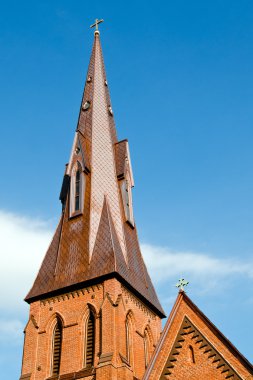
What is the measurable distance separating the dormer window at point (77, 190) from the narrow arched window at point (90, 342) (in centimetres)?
521

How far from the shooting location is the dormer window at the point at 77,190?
25.5 m

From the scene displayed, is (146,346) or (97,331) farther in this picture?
(146,346)

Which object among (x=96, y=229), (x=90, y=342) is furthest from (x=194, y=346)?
(x=96, y=229)

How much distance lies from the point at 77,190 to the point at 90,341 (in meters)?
7.15

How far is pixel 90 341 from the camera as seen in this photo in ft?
69.6

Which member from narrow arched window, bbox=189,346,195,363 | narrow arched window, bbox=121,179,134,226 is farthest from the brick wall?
narrow arched window, bbox=121,179,134,226

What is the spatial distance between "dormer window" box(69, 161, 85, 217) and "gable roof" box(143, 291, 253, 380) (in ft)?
26.8

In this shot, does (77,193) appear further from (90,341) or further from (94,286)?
(90,341)

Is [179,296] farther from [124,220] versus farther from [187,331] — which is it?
[124,220]

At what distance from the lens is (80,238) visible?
24266mm

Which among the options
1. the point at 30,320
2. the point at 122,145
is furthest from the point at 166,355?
the point at 122,145

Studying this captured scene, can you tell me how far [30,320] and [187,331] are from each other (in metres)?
7.18

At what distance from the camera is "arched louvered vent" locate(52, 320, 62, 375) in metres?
21.3

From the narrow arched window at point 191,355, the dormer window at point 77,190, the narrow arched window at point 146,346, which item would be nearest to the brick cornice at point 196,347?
the narrow arched window at point 191,355
